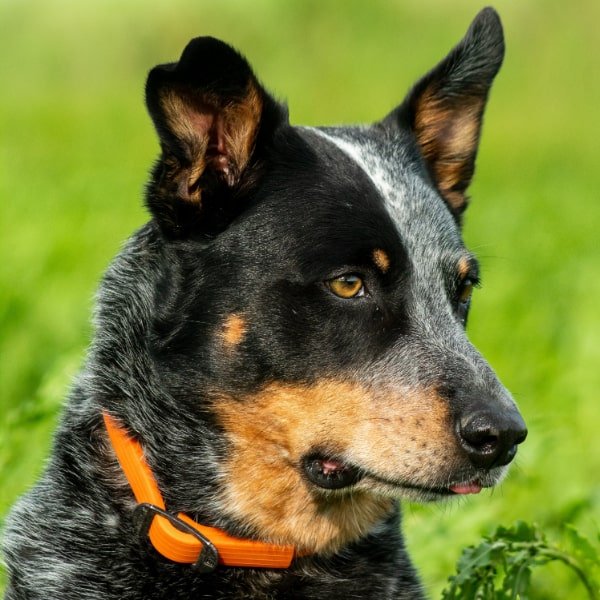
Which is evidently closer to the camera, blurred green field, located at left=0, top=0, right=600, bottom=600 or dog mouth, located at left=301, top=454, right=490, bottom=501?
dog mouth, located at left=301, top=454, right=490, bottom=501

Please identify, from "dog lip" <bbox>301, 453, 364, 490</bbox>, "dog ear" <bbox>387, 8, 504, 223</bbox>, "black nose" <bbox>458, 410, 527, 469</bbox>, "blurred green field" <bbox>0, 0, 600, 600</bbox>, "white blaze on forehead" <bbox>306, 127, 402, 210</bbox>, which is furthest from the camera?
"blurred green field" <bbox>0, 0, 600, 600</bbox>

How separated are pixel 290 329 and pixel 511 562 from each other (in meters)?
1.18

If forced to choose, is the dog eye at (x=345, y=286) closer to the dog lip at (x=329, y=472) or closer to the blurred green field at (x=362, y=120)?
the dog lip at (x=329, y=472)

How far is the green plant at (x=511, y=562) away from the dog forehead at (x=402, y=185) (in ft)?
3.55

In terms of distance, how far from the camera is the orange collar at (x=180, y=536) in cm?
439

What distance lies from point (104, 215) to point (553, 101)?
38.8ft

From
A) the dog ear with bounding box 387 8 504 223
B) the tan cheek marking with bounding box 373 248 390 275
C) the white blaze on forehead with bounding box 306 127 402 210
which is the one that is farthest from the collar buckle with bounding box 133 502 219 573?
the dog ear with bounding box 387 8 504 223

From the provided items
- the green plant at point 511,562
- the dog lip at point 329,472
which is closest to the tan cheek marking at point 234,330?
the dog lip at point 329,472

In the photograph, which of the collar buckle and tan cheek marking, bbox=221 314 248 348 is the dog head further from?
the collar buckle

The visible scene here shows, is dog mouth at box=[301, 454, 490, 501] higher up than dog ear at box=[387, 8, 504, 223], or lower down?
lower down

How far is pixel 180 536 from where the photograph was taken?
14.4 ft

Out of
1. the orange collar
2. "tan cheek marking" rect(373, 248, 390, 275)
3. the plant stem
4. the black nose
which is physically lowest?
the plant stem

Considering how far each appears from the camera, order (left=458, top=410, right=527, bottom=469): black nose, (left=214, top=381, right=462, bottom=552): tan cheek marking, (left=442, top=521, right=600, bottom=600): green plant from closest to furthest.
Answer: (left=458, top=410, right=527, bottom=469): black nose
(left=214, top=381, right=462, bottom=552): tan cheek marking
(left=442, top=521, right=600, bottom=600): green plant

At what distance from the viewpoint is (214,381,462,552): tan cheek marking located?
418 centimetres
